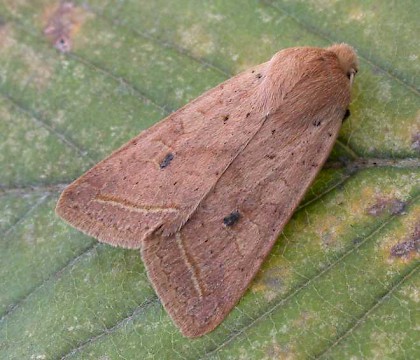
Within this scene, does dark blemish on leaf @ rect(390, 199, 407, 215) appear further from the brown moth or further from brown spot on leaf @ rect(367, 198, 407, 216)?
the brown moth

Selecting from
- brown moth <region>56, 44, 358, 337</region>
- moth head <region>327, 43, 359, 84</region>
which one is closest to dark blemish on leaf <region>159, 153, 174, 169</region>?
brown moth <region>56, 44, 358, 337</region>

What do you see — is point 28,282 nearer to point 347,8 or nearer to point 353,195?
point 353,195

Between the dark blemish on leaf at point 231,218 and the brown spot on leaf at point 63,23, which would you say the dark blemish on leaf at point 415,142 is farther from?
the brown spot on leaf at point 63,23

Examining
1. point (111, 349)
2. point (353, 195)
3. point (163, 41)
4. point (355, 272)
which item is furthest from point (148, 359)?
point (163, 41)

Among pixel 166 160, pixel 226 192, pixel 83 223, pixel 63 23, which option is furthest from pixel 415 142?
pixel 63 23

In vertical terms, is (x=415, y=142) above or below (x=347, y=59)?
below

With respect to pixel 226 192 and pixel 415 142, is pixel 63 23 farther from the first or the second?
pixel 415 142
